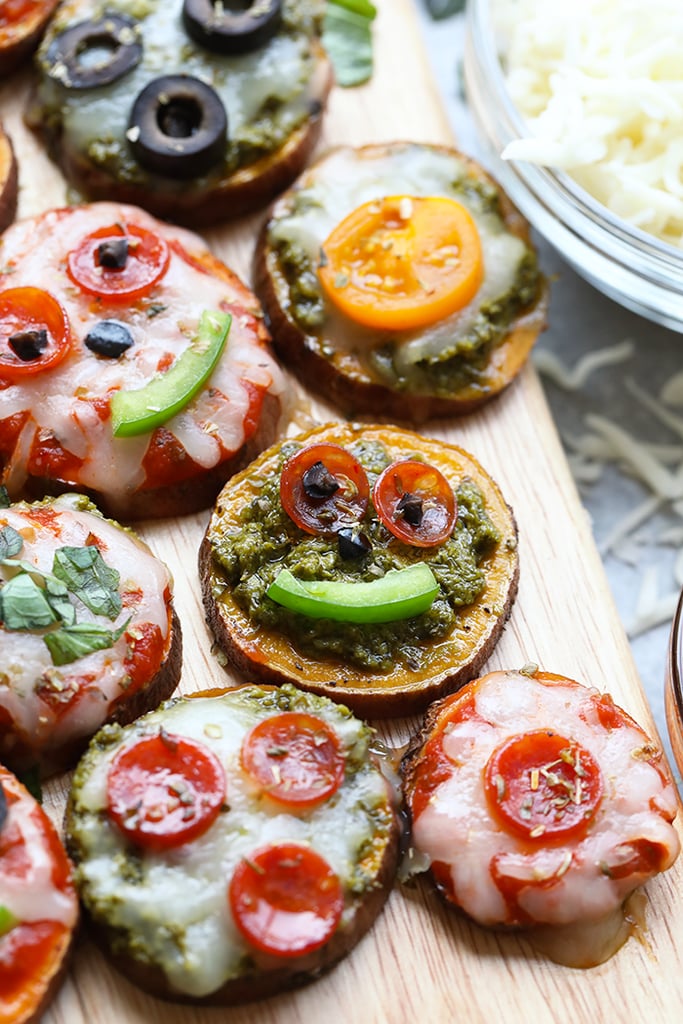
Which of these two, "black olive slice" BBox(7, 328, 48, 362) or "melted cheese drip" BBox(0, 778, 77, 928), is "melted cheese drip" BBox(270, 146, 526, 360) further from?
"melted cheese drip" BBox(0, 778, 77, 928)

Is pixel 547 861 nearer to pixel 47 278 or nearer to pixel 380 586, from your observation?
pixel 380 586

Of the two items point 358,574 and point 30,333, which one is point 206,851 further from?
point 30,333

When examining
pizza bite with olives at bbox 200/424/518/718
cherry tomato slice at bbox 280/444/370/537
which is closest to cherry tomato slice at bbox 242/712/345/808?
pizza bite with olives at bbox 200/424/518/718

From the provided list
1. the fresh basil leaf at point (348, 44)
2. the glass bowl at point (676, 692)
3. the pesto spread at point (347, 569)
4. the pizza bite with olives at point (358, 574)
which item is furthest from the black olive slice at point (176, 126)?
the glass bowl at point (676, 692)

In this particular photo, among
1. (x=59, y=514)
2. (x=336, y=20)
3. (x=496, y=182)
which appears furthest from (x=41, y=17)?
(x=59, y=514)

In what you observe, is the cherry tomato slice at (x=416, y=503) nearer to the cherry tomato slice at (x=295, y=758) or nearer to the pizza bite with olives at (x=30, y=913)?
the cherry tomato slice at (x=295, y=758)

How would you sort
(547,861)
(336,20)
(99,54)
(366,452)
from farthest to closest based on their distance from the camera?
(336,20) → (99,54) → (366,452) → (547,861)
